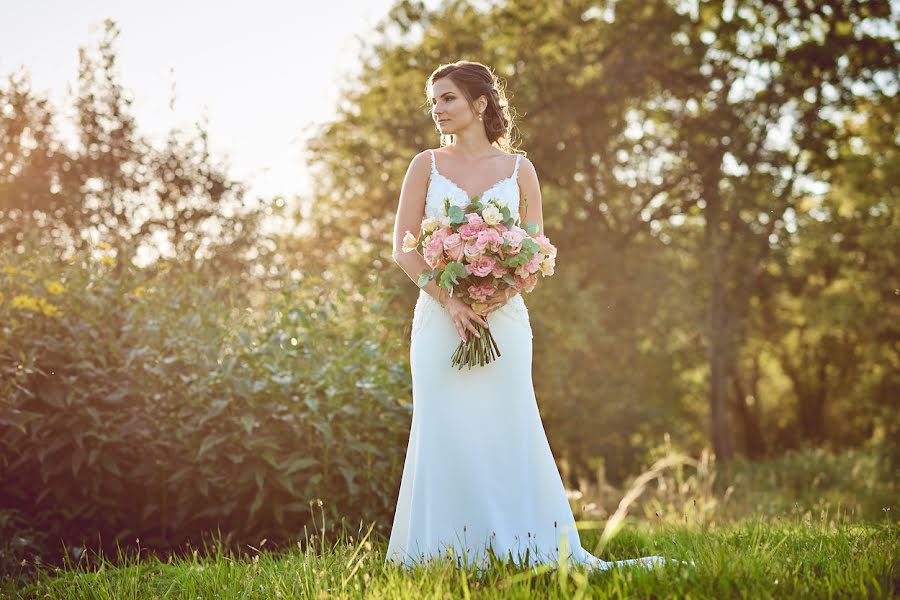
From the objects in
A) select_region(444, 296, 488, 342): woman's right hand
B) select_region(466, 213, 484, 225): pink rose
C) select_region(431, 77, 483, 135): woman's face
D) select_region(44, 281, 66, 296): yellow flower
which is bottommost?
select_region(444, 296, 488, 342): woman's right hand

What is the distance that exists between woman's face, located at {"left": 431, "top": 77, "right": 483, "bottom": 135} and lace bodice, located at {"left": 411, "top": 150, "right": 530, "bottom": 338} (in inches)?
6.8

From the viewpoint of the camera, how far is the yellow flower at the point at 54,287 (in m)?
4.91

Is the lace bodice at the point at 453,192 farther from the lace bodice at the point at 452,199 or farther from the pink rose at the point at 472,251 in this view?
the pink rose at the point at 472,251

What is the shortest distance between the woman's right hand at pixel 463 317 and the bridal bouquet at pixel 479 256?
24 mm

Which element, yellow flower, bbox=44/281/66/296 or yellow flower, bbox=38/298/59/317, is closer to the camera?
yellow flower, bbox=38/298/59/317

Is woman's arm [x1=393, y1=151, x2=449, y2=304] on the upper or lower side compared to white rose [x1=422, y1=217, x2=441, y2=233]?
upper

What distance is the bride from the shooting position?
378 centimetres

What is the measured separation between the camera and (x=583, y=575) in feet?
9.12

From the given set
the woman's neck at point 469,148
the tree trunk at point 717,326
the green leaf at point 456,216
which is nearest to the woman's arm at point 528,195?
the woman's neck at point 469,148

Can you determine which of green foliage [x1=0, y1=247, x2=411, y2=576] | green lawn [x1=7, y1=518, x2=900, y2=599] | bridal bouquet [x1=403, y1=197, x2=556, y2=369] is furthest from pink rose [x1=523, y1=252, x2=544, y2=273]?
green foliage [x1=0, y1=247, x2=411, y2=576]

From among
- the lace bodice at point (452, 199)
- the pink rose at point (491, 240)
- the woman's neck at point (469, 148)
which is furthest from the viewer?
the woman's neck at point (469, 148)

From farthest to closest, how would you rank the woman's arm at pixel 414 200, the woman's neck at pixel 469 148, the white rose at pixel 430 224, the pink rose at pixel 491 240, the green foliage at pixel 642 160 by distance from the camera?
the green foliage at pixel 642 160 < the woman's neck at pixel 469 148 < the woman's arm at pixel 414 200 < the white rose at pixel 430 224 < the pink rose at pixel 491 240

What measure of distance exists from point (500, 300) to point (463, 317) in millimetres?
186

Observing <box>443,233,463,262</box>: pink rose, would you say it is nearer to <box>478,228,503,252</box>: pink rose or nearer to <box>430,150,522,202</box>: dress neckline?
<box>478,228,503,252</box>: pink rose
